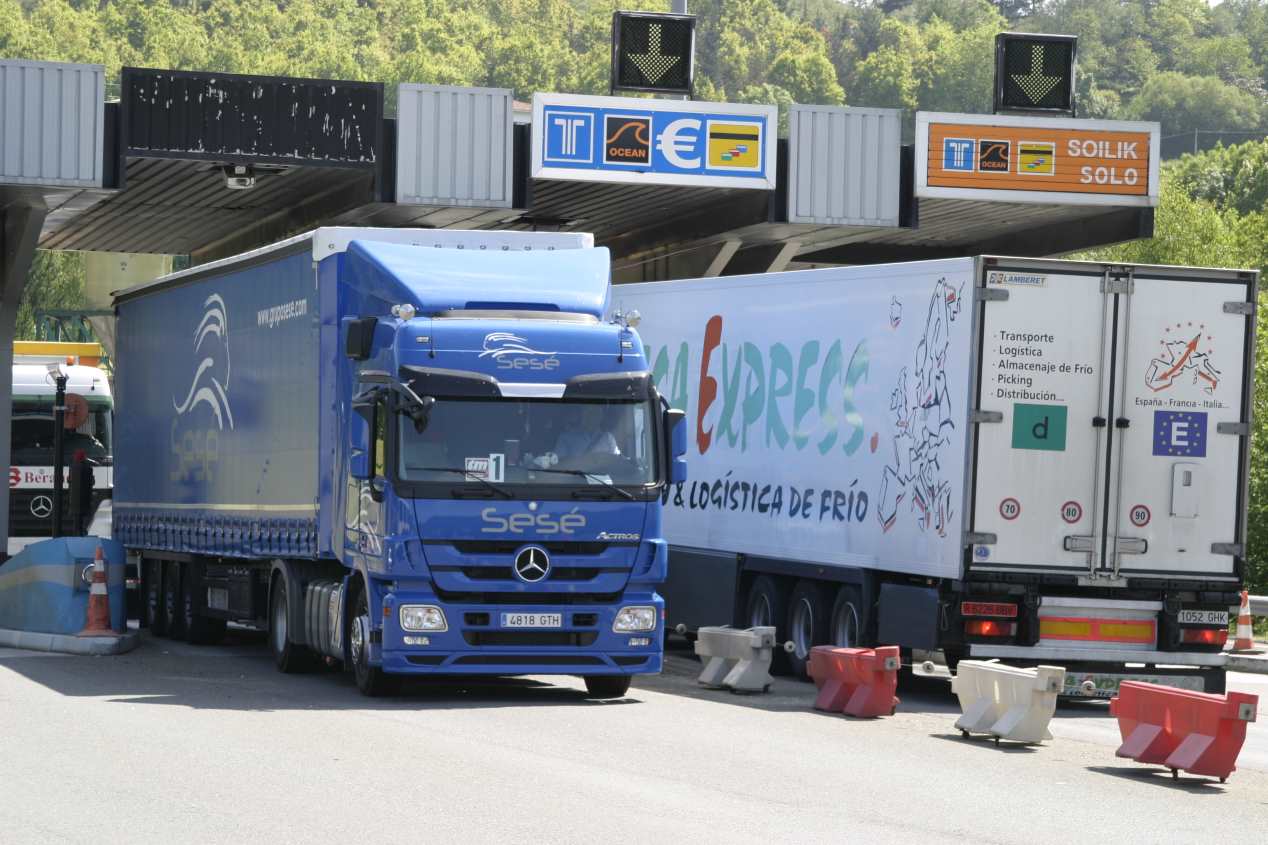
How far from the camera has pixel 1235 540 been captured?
1720 centimetres

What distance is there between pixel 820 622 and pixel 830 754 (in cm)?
564

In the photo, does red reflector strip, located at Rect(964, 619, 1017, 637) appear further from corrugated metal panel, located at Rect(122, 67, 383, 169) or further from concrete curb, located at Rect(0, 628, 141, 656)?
corrugated metal panel, located at Rect(122, 67, 383, 169)

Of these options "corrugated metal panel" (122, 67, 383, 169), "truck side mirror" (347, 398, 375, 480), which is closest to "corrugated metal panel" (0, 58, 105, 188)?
"corrugated metal panel" (122, 67, 383, 169)

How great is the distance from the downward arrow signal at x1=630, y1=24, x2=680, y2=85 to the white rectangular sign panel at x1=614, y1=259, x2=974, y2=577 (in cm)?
368

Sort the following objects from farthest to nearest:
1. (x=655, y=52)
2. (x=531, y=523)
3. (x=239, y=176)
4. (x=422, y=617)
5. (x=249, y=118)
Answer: (x=239, y=176) < (x=655, y=52) < (x=249, y=118) < (x=531, y=523) < (x=422, y=617)

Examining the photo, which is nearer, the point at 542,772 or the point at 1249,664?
the point at 542,772

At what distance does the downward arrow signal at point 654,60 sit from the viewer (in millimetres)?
25453

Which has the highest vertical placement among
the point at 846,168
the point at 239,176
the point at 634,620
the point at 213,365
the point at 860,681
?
the point at 846,168

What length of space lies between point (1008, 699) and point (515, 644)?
11.5ft

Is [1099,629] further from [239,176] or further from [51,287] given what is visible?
[51,287]

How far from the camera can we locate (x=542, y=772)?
11.9 meters

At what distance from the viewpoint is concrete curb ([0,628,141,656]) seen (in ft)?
65.2

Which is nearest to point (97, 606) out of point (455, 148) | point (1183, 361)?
point (455, 148)

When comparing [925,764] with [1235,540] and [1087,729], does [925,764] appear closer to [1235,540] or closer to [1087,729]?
[1087,729]
